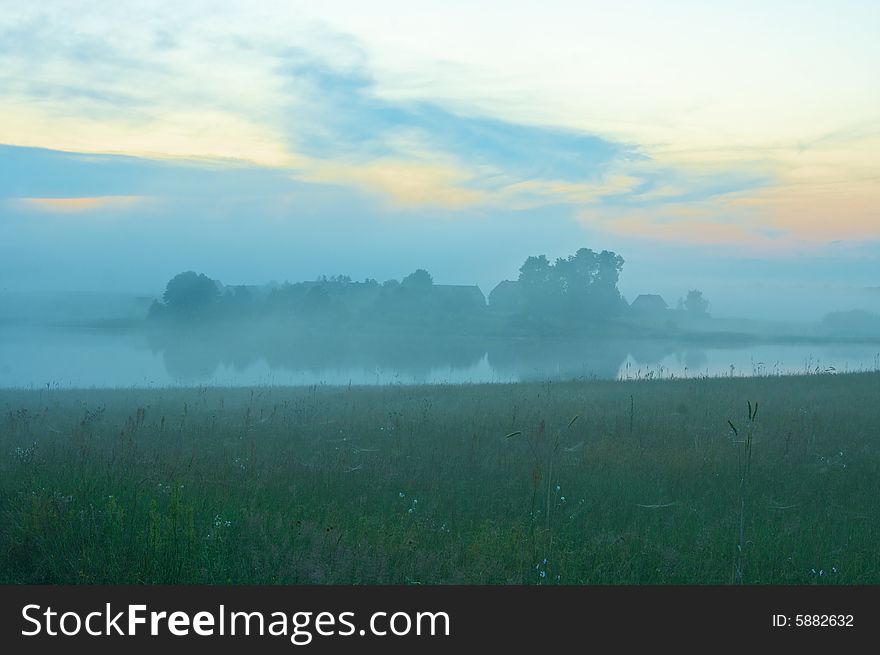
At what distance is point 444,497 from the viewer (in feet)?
32.1

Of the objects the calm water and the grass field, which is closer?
the grass field

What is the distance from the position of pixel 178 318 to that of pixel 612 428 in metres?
80.0

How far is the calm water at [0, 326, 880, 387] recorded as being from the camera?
3947cm

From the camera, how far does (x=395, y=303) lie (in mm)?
100125

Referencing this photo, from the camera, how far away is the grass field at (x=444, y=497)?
22.5ft

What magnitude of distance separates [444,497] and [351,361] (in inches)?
1849

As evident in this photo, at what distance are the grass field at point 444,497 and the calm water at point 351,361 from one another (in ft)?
57.3

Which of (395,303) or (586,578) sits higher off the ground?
(395,303)

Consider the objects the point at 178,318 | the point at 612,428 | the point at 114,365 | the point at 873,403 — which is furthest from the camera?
the point at 178,318

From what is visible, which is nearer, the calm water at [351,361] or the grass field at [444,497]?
the grass field at [444,497]

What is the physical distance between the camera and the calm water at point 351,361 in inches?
1554

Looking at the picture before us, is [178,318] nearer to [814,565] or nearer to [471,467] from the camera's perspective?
[471,467]

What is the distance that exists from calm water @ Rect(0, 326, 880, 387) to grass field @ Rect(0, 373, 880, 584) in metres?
17.5

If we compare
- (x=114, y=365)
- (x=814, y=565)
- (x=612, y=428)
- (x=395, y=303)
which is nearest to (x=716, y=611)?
(x=814, y=565)
